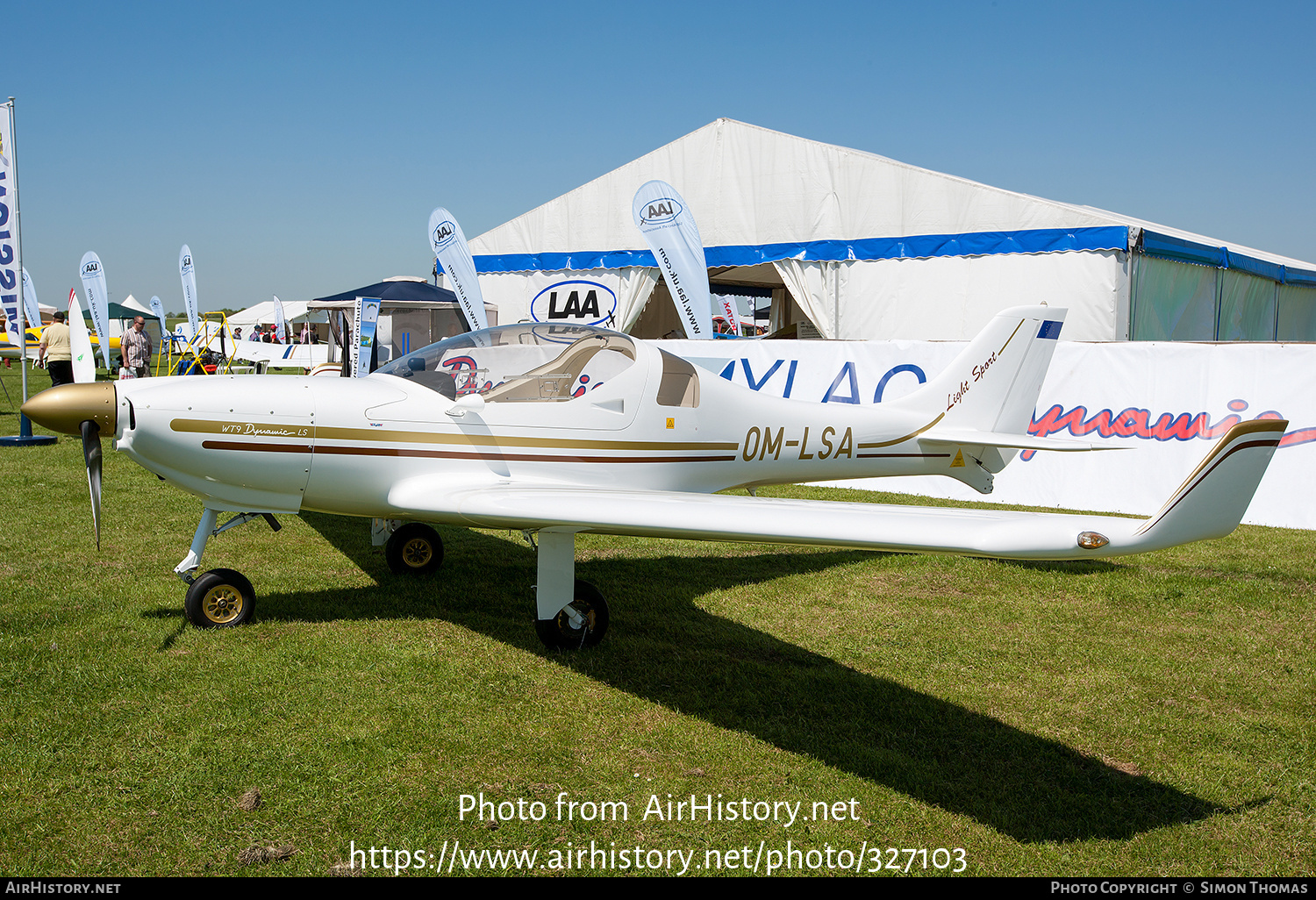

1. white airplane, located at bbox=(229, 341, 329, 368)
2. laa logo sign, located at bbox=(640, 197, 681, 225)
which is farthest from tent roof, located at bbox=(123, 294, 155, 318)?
laa logo sign, located at bbox=(640, 197, 681, 225)

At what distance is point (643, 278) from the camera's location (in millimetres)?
17969

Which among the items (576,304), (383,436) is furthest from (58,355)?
(383,436)

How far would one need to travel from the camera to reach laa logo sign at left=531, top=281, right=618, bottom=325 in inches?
730

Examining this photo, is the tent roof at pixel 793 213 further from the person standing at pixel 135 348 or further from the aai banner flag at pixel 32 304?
the aai banner flag at pixel 32 304

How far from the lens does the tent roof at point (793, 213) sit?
46.3 feet

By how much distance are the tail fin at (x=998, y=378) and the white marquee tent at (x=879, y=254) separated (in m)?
7.02

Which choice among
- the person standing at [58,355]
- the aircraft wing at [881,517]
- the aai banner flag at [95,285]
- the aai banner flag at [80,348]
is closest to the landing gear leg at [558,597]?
the aircraft wing at [881,517]

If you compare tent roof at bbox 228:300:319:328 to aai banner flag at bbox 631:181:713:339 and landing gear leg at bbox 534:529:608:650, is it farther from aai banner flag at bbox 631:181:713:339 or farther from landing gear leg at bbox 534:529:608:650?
landing gear leg at bbox 534:529:608:650

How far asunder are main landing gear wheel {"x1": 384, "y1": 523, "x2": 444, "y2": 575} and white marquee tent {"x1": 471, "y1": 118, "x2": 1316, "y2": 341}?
35.6 ft

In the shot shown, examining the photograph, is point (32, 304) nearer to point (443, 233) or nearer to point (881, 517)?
point (443, 233)

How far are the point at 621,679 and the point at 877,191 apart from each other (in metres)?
12.9

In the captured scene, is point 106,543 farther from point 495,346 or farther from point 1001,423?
point 1001,423

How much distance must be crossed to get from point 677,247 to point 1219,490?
38.9 ft
